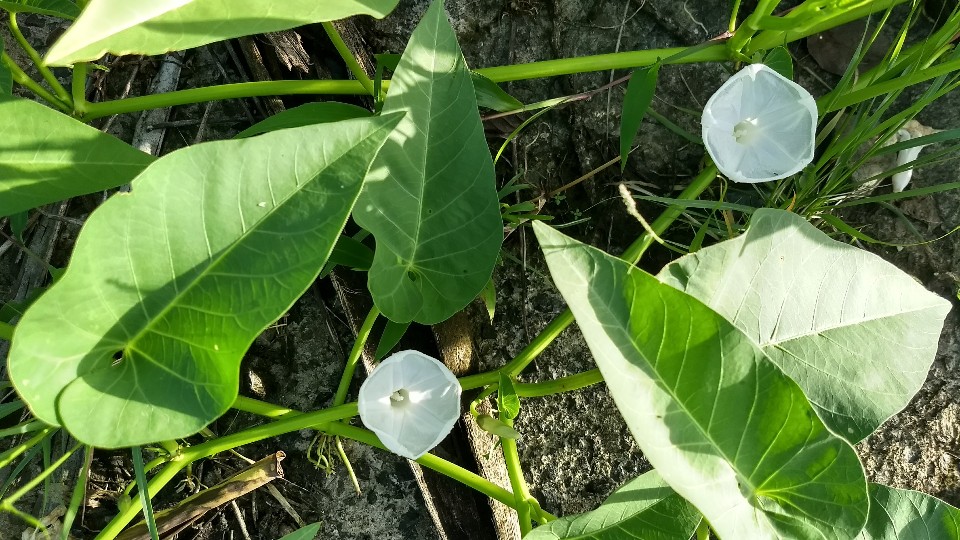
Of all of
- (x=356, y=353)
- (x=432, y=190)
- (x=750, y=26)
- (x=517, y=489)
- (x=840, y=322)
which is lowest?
(x=517, y=489)

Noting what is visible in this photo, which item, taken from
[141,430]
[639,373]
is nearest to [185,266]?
[141,430]

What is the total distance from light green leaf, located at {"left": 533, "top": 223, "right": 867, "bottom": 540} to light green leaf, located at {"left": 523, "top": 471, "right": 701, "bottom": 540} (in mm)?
96

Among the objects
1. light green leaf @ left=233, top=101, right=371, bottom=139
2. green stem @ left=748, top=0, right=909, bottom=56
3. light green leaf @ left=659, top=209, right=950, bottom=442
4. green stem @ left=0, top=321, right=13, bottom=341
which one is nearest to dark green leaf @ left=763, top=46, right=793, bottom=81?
green stem @ left=748, top=0, right=909, bottom=56

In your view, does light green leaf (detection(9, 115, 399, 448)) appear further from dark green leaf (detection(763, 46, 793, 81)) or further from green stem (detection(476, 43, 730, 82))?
dark green leaf (detection(763, 46, 793, 81))

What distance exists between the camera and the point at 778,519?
0.66 m

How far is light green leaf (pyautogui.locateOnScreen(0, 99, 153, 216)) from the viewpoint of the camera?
2.36ft

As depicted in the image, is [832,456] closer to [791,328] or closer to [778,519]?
[778,519]

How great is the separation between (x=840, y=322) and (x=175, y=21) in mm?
734

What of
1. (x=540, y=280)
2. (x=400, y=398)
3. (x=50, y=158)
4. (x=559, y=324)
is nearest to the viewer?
(x=50, y=158)

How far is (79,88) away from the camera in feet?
2.89

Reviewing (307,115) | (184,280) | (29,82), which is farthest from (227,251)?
(29,82)

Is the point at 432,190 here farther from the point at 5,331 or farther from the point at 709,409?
the point at 5,331

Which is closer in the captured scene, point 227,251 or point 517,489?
point 227,251

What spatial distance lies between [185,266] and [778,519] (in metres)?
0.57
